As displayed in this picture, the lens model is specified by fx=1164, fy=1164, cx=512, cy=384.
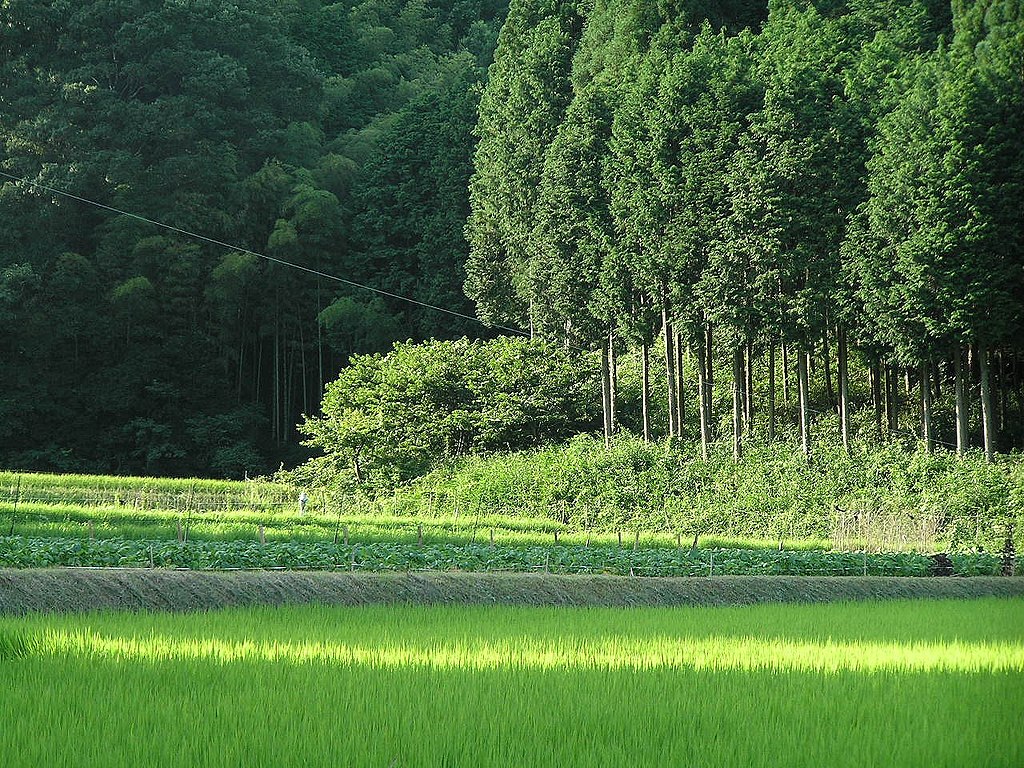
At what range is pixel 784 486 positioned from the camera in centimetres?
2436

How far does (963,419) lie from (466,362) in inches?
605

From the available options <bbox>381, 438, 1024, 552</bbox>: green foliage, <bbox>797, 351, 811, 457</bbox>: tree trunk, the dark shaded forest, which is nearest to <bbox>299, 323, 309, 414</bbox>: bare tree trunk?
the dark shaded forest

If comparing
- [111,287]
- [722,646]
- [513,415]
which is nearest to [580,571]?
[722,646]

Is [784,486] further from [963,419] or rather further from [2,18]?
[2,18]

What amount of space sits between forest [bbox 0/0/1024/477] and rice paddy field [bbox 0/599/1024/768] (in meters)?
14.1

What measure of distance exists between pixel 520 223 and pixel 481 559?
65.1 feet

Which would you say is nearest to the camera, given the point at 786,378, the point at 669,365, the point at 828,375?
the point at 669,365

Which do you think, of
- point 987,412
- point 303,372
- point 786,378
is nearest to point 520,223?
point 786,378

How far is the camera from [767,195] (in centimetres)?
2533

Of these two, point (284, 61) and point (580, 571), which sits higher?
point (284, 61)

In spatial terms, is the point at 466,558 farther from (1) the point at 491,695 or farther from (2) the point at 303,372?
(2) the point at 303,372

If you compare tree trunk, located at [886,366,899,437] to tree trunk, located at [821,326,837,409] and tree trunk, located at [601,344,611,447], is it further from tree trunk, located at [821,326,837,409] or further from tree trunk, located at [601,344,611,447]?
tree trunk, located at [601,344,611,447]

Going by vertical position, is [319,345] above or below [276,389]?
above

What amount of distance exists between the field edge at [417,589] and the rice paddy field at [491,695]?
1132 millimetres
